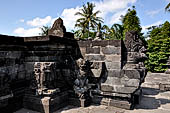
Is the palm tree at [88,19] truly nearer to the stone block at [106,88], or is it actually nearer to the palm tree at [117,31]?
the palm tree at [117,31]

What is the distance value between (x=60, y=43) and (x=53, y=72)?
0.86 metres

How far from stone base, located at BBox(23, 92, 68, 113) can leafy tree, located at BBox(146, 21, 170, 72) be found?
1474 centimetres

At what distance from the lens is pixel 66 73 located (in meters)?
4.35

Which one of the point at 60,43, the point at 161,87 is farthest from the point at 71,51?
the point at 161,87

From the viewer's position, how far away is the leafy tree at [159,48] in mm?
15562

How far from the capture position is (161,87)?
6.86 metres

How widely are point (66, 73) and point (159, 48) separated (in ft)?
48.5

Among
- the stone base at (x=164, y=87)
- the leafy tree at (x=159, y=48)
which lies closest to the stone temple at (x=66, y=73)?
the stone base at (x=164, y=87)

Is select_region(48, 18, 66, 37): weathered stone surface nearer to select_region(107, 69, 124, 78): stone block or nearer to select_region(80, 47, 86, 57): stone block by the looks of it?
select_region(80, 47, 86, 57): stone block

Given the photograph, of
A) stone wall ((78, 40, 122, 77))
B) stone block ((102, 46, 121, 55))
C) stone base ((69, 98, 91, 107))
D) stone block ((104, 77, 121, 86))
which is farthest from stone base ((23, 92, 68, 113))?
stone block ((102, 46, 121, 55))

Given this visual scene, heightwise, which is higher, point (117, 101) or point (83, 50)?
point (83, 50)

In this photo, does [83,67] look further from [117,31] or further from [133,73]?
[117,31]

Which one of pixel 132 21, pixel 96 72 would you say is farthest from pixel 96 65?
pixel 132 21

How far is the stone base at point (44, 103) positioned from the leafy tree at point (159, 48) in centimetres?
1474
